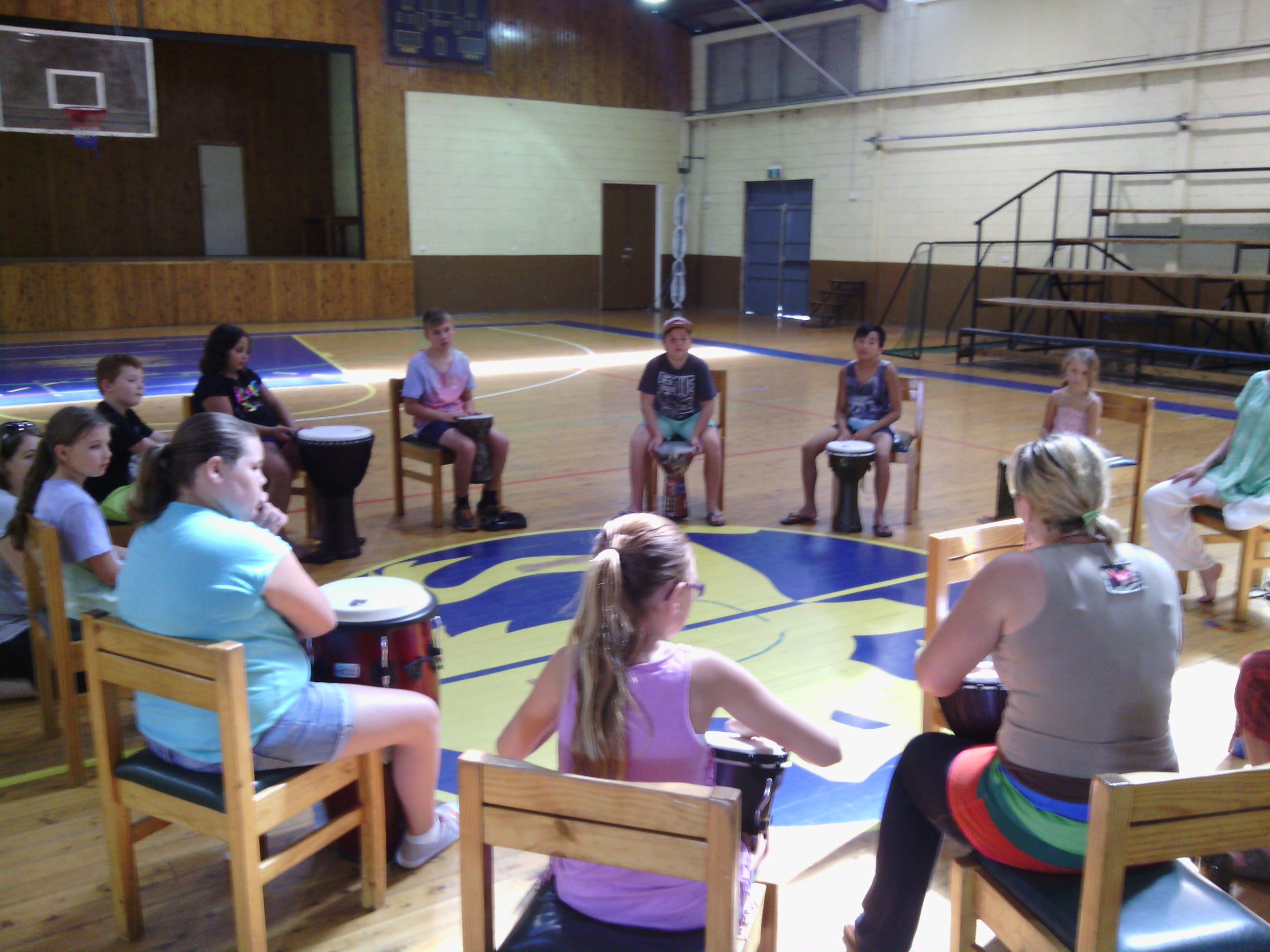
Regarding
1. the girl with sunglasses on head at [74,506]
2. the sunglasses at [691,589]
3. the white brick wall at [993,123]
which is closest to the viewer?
the sunglasses at [691,589]

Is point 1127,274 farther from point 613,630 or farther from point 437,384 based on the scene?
point 613,630

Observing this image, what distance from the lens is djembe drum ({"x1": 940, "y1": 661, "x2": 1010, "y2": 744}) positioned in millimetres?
2129

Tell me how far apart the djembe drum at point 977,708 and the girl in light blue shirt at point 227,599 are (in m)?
1.22

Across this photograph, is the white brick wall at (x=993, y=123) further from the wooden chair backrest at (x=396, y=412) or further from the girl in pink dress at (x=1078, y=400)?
the wooden chair backrest at (x=396, y=412)

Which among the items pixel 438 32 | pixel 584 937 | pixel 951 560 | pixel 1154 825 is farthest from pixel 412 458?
pixel 438 32

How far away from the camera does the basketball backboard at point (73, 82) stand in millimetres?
12555

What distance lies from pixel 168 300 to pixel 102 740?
14068mm

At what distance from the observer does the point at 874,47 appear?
52.2 ft

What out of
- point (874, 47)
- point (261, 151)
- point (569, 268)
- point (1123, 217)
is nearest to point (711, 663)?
point (1123, 217)

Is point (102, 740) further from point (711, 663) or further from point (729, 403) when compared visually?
point (729, 403)

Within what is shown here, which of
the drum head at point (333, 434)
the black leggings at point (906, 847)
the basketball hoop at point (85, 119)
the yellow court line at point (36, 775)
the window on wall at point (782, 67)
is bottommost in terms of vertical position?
the yellow court line at point (36, 775)

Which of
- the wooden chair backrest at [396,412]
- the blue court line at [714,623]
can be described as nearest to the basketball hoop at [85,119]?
the wooden chair backrest at [396,412]

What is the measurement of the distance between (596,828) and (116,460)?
352 centimetres

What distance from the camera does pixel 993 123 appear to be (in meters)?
14.4
